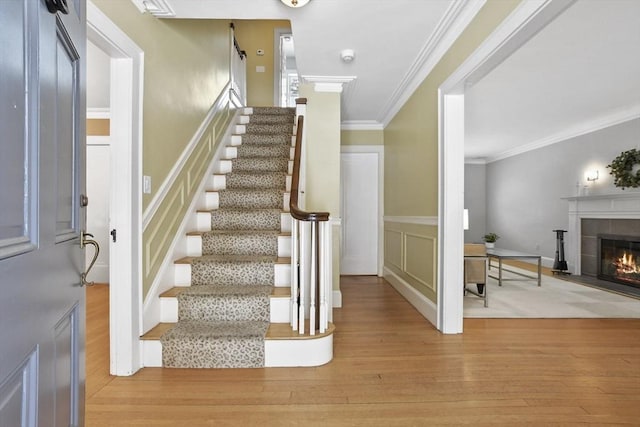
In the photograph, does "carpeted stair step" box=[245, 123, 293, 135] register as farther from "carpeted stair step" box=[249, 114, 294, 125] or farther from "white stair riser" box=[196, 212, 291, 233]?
"white stair riser" box=[196, 212, 291, 233]

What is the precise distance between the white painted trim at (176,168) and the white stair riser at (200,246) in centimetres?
55

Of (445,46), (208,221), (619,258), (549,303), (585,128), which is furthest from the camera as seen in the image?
(585,128)

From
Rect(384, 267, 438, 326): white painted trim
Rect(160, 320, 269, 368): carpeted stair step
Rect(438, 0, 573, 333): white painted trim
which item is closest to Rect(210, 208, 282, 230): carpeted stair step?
Rect(160, 320, 269, 368): carpeted stair step

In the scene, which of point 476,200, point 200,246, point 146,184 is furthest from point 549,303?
point 476,200

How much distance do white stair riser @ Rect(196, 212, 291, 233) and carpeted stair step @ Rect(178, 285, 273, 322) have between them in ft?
2.95

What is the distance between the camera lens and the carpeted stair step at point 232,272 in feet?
8.58

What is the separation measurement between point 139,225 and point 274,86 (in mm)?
5059

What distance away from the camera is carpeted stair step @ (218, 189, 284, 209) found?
3404 mm

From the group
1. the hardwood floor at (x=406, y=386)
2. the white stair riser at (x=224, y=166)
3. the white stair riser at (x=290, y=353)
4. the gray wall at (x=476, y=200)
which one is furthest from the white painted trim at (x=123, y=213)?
the gray wall at (x=476, y=200)

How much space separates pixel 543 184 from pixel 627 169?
2.02 metres

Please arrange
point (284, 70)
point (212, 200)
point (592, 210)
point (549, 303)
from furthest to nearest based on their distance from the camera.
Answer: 1. point (284, 70)
2. point (592, 210)
3. point (549, 303)
4. point (212, 200)

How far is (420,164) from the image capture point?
351 centimetres

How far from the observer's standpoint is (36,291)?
2.17 ft

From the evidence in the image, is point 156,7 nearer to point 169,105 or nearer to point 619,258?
point 169,105
